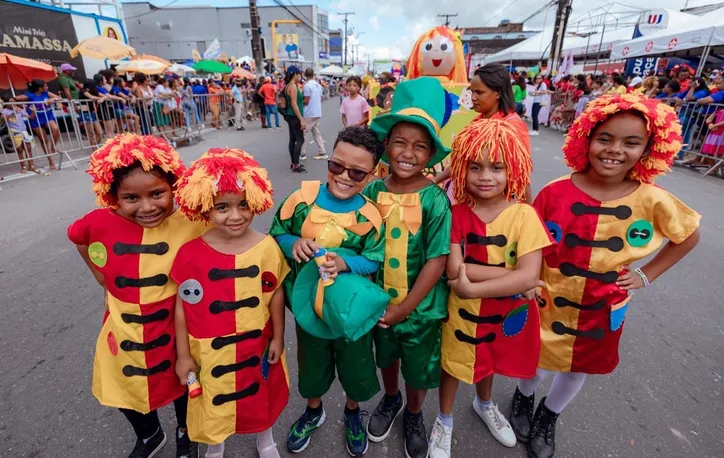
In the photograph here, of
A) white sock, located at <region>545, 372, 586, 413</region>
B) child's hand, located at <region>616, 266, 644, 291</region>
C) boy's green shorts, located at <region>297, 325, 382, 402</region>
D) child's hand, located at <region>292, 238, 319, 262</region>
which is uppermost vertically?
child's hand, located at <region>292, 238, 319, 262</region>

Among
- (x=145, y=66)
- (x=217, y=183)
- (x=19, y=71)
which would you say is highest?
(x=145, y=66)

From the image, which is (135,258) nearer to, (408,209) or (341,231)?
(341,231)

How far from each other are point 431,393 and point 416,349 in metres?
0.78

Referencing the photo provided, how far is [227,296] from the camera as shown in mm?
1535

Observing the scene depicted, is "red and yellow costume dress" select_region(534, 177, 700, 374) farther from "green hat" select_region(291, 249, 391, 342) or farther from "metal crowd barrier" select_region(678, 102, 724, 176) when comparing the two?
"metal crowd barrier" select_region(678, 102, 724, 176)

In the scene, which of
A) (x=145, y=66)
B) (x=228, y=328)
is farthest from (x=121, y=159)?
(x=145, y=66)

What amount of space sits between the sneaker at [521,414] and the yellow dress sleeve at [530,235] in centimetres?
104

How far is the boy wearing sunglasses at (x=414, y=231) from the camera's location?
162 cm

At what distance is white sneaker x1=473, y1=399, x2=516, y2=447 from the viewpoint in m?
2.00

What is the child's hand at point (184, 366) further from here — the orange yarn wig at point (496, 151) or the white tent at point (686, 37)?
the white tent at point (686, 37)

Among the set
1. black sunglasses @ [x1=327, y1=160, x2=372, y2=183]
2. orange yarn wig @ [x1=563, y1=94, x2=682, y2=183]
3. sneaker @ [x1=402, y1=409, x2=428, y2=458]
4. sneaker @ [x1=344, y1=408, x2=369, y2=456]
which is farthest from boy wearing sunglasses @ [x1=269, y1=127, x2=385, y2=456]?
orange yarn wig @ [x1=563, y1=94, x2=682, y2=183]

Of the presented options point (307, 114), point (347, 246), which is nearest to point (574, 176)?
point (347, 246)

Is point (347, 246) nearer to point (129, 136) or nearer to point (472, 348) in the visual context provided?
point (472, 348)

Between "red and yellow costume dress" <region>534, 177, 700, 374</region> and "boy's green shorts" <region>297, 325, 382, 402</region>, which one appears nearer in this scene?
"red and yellow costume dress" <region>534, 177, 700, 374</region>
